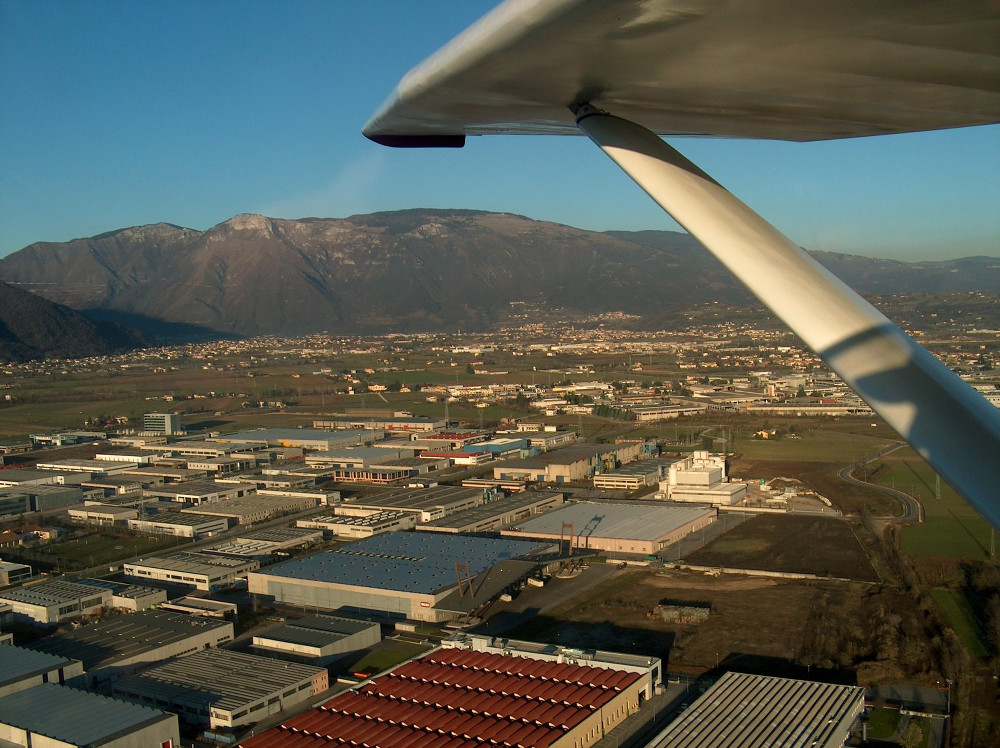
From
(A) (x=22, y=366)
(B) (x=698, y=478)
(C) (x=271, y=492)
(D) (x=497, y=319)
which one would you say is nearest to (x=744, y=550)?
(B) (x=698, y=478)

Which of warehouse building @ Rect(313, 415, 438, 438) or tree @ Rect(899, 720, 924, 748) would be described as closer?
tree @ Rect(899, 720, 924, 748)

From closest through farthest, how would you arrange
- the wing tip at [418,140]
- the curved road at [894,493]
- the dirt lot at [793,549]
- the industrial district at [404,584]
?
the wing tip at [418,140] < the industrial district at [404,584] < the dirt lot at [793,549] < the curved road at [894,493]

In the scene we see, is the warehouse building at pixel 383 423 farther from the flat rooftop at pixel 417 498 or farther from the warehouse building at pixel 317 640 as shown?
the warehouse building at pixel 317 640

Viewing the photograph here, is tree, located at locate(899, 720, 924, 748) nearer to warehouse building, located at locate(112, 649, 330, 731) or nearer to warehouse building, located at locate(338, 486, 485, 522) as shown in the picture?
warehouse building, located at locate(112, 649, 330, 731)

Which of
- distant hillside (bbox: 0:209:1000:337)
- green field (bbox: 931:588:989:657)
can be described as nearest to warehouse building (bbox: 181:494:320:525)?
green field (bbox: 931:588:989:657)

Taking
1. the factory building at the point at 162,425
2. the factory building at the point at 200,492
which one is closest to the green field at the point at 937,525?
the factory building at the point at 200,492

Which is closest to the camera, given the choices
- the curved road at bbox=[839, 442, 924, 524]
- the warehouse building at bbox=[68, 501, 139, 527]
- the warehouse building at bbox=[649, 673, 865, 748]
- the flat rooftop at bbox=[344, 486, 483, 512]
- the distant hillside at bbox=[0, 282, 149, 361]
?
the warehouse building at bbox=[649, 673, 865, 748]

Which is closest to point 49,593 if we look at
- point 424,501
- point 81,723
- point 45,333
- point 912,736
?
point 81,723
